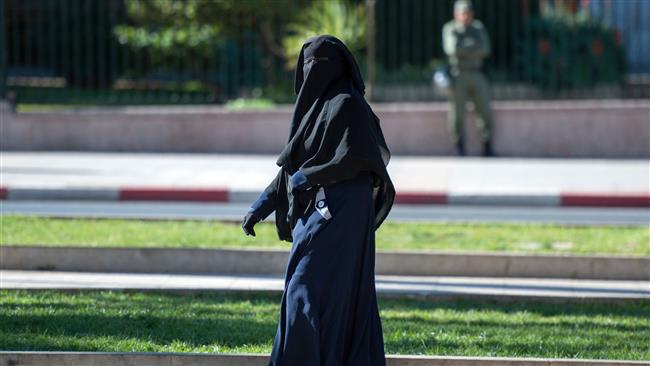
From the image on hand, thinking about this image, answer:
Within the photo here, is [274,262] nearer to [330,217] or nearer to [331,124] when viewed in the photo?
[330,217]

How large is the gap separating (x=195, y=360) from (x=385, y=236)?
4971mm

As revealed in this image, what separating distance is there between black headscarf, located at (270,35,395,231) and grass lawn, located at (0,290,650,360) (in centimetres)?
140

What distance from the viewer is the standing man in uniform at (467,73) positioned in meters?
16.8

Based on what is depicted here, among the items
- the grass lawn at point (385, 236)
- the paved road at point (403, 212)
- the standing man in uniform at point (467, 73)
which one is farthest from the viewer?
the standing man in uniform at point (467, 73)

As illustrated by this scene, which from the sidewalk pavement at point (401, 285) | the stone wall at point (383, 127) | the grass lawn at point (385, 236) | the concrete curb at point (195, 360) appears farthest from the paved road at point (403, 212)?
the concrete curb at point (195, 360)

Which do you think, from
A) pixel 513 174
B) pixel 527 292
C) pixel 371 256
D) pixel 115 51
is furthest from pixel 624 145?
pixel 371 256

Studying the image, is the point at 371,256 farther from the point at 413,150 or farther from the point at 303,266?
the point at 413,150

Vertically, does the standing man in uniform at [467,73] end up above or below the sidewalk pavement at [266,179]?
above

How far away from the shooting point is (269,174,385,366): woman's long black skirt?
5523 mm

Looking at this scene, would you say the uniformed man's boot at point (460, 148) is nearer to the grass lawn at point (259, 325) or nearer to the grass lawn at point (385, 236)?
the grass lawn at point (385, 236)

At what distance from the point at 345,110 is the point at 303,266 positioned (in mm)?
674

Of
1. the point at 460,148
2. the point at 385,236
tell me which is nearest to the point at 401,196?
the point at 385,236

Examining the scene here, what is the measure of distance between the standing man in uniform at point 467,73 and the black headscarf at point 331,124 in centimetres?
1121

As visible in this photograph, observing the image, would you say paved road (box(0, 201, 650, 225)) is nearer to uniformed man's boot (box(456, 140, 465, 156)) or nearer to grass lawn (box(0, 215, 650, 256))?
grass lawn (box(0, 215, 650, 256))
